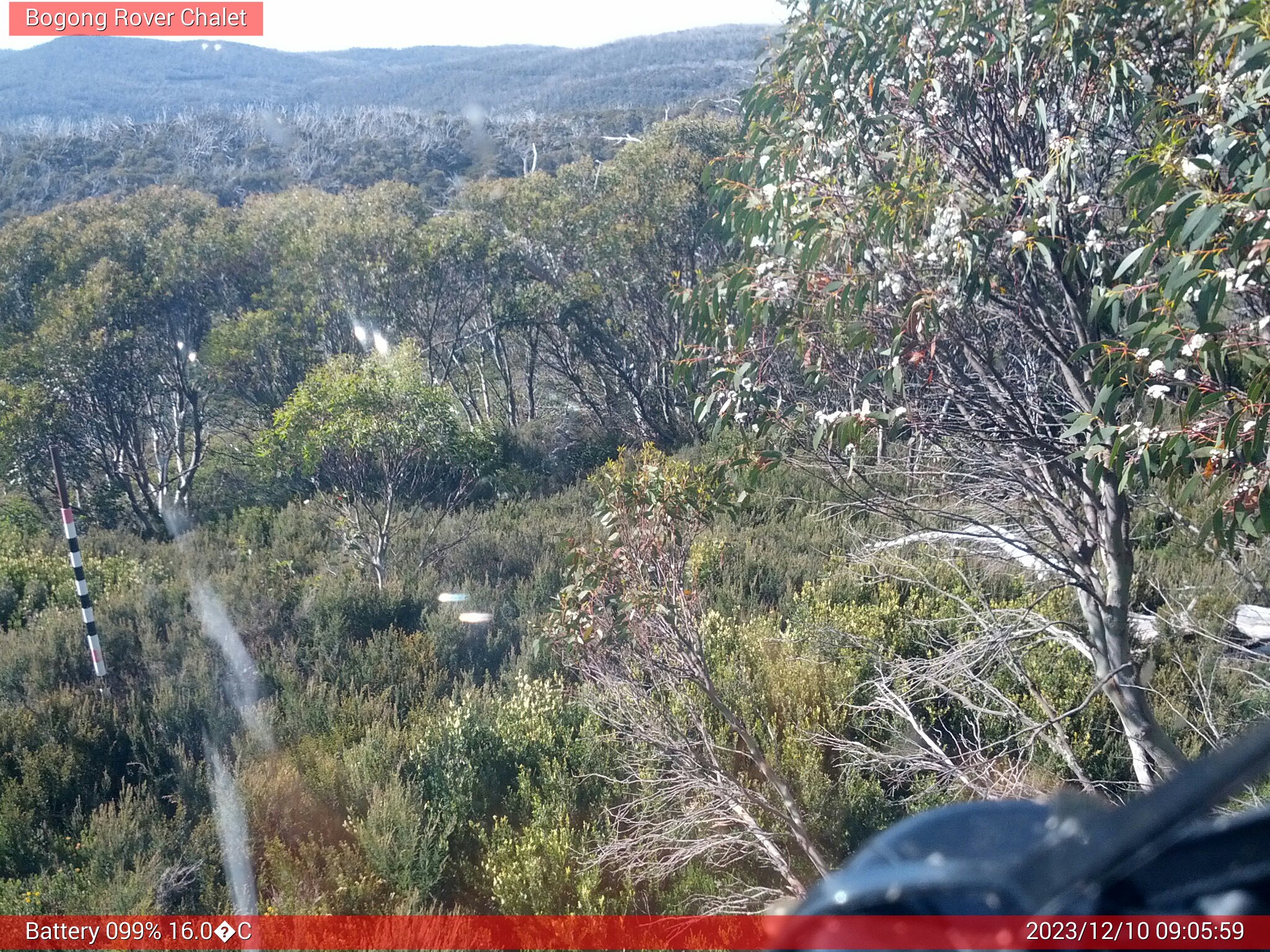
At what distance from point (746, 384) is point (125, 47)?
204ft

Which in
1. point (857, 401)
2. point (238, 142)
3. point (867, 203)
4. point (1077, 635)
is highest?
point (238, 142)

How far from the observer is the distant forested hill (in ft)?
139

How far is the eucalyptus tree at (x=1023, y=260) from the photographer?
8.30ft

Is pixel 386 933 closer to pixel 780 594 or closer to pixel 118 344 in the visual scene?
pixel 780 594


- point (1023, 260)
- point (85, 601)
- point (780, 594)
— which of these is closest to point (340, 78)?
point (85, 601)

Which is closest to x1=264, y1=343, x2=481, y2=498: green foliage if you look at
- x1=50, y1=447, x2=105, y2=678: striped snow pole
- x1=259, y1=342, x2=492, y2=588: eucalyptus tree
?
x1=259, y1=342, x2=492, y2=588: eucalyptus tree

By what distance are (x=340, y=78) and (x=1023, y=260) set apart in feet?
202

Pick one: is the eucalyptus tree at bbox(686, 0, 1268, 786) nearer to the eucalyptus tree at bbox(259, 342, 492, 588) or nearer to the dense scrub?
the dense scrub

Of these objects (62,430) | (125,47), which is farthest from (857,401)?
(125,47)

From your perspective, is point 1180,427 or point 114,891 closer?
point 1180,427

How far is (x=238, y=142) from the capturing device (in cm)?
3272

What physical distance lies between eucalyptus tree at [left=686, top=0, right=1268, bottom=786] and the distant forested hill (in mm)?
35362

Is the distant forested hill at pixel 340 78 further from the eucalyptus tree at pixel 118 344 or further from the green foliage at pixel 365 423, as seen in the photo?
the green foliage at pixel 365 423

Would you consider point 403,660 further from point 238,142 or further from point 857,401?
point 238,142
